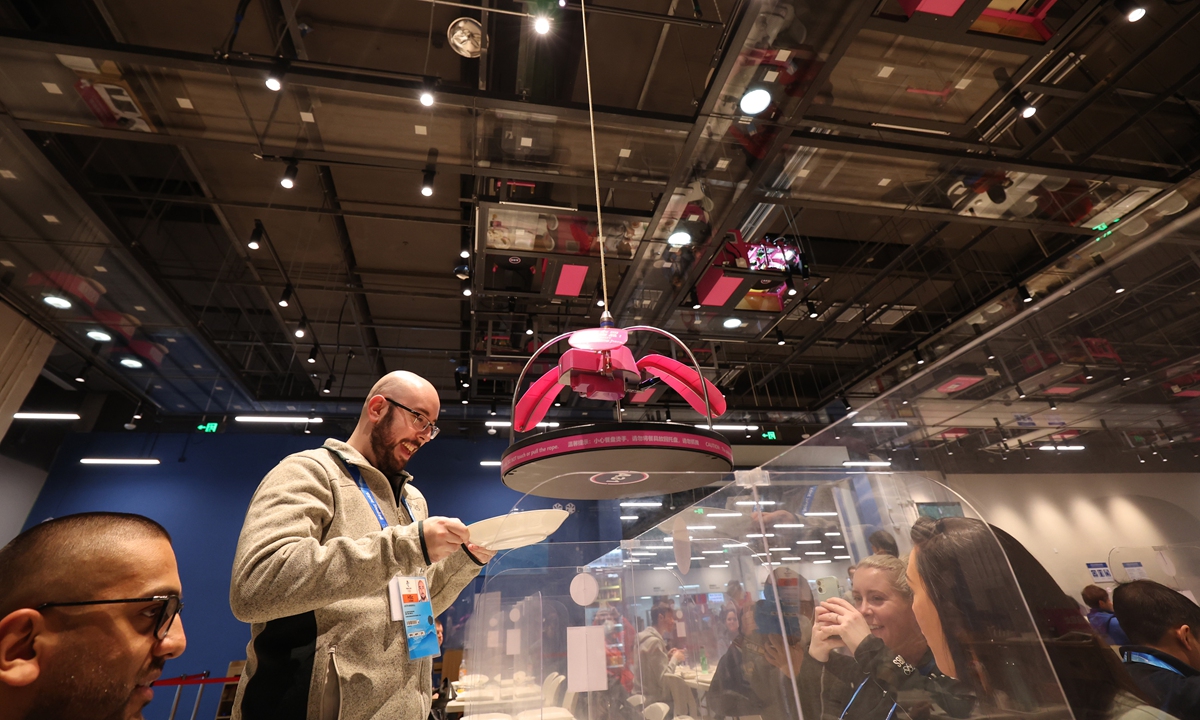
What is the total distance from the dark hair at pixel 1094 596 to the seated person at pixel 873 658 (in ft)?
1.35

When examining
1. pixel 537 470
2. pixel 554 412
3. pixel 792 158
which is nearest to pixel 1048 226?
pixel 792 158

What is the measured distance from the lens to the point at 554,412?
10.1 meters

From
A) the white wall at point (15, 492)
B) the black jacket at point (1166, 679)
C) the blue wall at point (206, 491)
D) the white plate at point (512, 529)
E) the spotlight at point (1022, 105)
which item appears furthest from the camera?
the white wall at point (15, 492)

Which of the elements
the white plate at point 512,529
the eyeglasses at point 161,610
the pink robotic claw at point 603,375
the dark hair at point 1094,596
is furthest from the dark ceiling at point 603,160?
the eyeglasses at point 161,610

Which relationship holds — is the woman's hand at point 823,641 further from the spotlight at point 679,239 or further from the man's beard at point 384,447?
the spotlight at point 679,239

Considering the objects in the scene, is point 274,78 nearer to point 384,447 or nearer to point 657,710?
point 384,447

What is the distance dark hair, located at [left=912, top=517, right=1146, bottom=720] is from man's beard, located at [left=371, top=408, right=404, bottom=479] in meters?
1.53

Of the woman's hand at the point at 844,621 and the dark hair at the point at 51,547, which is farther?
the woman's hand at the point at 844,621

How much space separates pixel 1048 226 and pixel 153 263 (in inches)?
363

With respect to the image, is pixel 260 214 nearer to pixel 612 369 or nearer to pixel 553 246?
pixel 553 246

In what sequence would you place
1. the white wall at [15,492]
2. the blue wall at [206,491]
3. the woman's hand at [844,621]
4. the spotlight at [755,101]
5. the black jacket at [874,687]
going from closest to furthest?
1. the black jacket at [874,687]
2. the woman's hand at [844,621]
3. the spotlight at [755,101]
4. the blue wall at [206,491]
5. the white wall at [15,492]

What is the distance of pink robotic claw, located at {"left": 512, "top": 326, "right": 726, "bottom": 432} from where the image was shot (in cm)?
166

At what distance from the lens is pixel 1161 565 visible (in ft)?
3.30

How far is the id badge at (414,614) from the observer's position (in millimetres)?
1327
